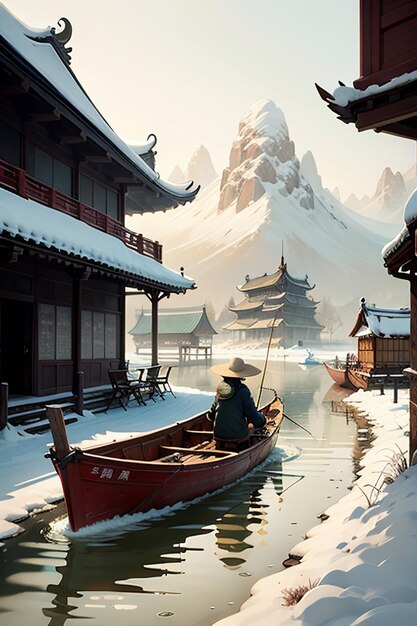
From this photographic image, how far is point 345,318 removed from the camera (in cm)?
17862

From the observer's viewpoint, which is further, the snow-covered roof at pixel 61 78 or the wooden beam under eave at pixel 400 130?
the snow-covered roof at pixel 61 78

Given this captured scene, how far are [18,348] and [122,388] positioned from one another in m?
3.16

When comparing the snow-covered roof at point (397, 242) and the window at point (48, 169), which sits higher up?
the window at point (48, 169)

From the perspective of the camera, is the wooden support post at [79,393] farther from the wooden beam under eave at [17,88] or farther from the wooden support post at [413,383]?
the wooden support post at [413,383]

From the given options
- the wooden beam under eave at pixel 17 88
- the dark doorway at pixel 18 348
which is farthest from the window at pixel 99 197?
the wooden beam under eave at pixel 17 88

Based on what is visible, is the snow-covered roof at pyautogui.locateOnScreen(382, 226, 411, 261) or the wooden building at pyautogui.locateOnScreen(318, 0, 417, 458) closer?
the wooden building at pyautogui.locateOnScreen(318, 0, 417, 458)

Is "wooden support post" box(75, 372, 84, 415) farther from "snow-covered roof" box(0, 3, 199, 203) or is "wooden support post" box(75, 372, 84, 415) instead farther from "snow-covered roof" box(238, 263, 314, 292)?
"snow-covered roof" box(238, 263, 314, 292)

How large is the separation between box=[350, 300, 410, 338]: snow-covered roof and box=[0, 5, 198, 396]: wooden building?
10.8 meters

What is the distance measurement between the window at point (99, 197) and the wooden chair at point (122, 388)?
5369 millimetres

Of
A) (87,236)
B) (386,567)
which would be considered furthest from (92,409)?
(386,567)

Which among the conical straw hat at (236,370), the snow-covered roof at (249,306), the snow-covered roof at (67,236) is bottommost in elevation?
the conical straw hat at (236,370)

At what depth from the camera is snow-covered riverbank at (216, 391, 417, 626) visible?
3.75 m

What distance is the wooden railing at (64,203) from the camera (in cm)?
1176

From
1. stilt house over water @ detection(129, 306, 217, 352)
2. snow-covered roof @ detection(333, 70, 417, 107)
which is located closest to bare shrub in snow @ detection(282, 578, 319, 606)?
snow-covered roof @ detection(333, 70, 417, 107)
